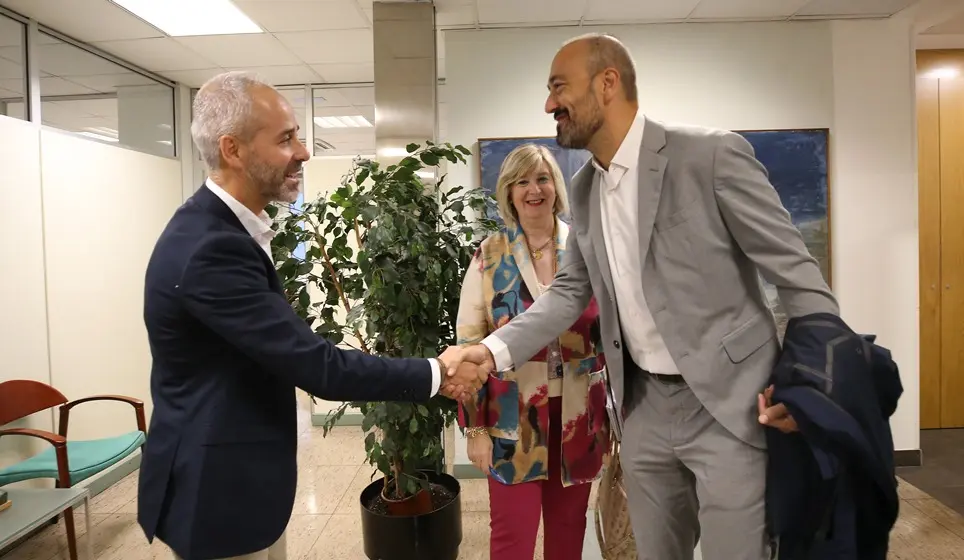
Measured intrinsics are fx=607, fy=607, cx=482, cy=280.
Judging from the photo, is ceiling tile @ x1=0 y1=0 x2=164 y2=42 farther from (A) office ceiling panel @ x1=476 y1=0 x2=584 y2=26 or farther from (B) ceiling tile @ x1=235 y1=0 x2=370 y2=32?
(A) office ceiling panel @ x1=476 y1=0 x2=584 y2=26

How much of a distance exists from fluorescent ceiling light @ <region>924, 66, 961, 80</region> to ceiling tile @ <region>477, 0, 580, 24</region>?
2786mm

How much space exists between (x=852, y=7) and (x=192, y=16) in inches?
163

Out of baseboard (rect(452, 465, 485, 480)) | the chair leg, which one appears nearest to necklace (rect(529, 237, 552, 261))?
baseboard (rect(452, 465, 485, 480))

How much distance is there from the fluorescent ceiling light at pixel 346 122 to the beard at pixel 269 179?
4669 millimetres

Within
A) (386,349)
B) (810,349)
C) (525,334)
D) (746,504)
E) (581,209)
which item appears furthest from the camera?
(386,349)

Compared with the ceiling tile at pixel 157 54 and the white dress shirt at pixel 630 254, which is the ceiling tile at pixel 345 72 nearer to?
the ceiling tile at pixel 157 54

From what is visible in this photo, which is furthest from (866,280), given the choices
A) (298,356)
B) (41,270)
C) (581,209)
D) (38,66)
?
(38,66)

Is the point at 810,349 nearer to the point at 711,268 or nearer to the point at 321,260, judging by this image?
the point at 711,268

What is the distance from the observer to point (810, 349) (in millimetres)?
1241

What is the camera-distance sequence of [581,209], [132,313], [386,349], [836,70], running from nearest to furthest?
1. [581,209]
2. [386,349]
3. [836,70]
4. [132,313]

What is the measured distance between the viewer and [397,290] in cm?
244

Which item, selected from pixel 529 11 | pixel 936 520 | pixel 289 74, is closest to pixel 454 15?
pixel 529 11

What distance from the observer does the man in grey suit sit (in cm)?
135

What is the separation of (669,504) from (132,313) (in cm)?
434
